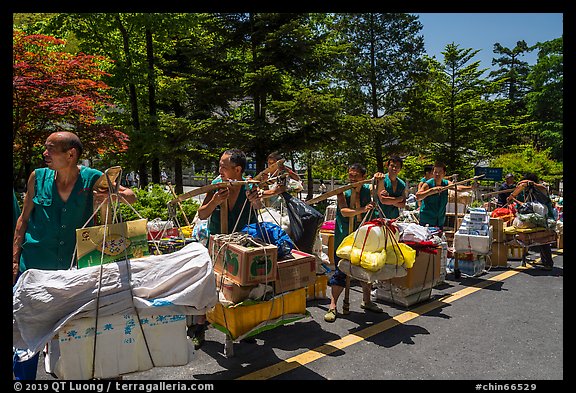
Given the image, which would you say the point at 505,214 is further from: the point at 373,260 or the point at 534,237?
the point at 373,260

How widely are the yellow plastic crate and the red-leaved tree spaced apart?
6.48 meters

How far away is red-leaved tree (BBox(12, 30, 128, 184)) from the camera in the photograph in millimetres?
8203

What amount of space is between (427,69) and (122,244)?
63.0ft

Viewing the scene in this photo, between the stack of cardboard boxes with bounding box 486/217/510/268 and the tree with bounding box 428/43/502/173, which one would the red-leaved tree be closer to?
the stack of cardboard boxes with bounding box 486/217/510/268

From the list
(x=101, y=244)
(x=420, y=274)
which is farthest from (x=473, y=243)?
(x=101, y=244)

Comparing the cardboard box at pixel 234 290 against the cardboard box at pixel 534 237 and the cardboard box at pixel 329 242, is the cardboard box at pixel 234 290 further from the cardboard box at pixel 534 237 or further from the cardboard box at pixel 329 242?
the cardboard box at pixel 534 237

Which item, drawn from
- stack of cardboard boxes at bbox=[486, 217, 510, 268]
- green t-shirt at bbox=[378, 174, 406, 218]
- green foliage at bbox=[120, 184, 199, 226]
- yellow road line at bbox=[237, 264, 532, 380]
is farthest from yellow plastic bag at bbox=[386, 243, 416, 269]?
green foliage at bbox=[120, 184, 199, 226]

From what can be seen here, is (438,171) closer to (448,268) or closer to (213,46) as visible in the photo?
(448,268)

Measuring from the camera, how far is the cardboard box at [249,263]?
3.55m

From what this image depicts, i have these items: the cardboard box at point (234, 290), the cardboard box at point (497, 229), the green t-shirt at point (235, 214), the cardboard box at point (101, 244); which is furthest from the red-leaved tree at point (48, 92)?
the cardboard box at point (497, 229)

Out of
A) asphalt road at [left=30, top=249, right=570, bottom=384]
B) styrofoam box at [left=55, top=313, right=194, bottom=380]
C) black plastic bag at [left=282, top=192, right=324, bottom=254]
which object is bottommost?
asphalt road at [left=30, top=249, right=570, bottom=384]

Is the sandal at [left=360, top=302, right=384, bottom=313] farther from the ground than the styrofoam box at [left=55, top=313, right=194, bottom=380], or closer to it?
closer to it

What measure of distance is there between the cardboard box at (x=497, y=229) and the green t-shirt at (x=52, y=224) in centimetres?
685

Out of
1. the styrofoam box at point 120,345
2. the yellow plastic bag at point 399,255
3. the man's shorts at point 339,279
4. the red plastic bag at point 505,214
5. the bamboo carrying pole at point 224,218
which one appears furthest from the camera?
the red plastic bag at point 505,214
